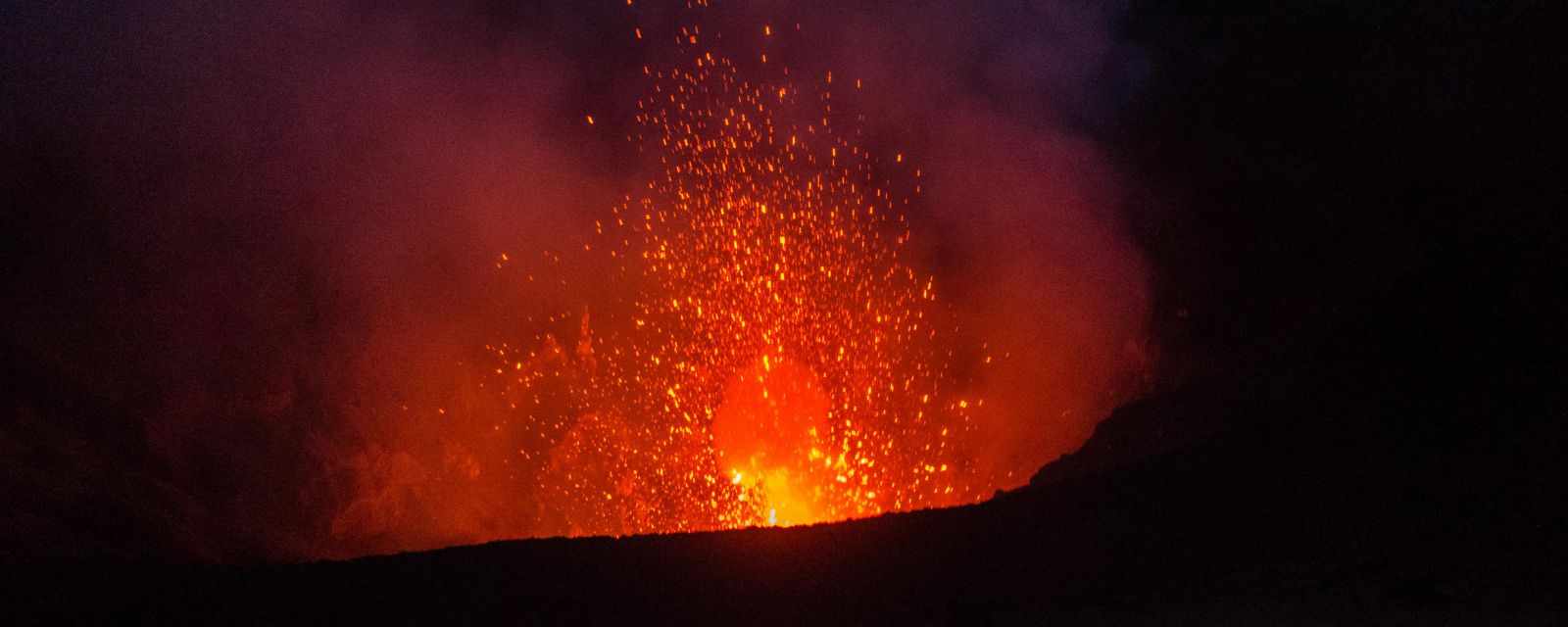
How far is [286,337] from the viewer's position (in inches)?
364

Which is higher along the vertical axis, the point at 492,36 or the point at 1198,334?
the point at 492,36

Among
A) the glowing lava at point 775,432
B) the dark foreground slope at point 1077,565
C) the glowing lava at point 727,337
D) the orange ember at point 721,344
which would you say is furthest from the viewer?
the glowing lava at point 775,432

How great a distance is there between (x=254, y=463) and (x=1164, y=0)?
350 inches

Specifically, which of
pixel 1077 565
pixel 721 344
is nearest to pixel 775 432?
pixel 721 344

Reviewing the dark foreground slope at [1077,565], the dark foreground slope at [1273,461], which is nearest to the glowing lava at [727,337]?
the dark foreground slope at [1273,461]

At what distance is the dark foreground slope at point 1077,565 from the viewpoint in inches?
139

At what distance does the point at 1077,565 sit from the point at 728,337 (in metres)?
7.63

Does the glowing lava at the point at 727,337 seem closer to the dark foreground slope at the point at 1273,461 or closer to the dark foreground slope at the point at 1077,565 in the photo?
the dark foreground slope at the point at 1273,461

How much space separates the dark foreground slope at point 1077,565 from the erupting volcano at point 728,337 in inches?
250

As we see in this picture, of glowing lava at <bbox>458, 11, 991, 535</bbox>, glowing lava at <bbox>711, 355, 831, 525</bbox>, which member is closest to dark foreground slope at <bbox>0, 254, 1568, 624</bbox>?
glowing lava at <bbox>458, 11, 991, 535</bbox>

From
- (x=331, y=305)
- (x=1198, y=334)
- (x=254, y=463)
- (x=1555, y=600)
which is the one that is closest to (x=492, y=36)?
(x=331, y=305)

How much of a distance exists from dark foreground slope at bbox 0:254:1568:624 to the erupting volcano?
20.8 feet

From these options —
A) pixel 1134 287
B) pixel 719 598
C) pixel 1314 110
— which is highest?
pixel 1314 110

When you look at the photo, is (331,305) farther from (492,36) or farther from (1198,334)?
(1198,334)
